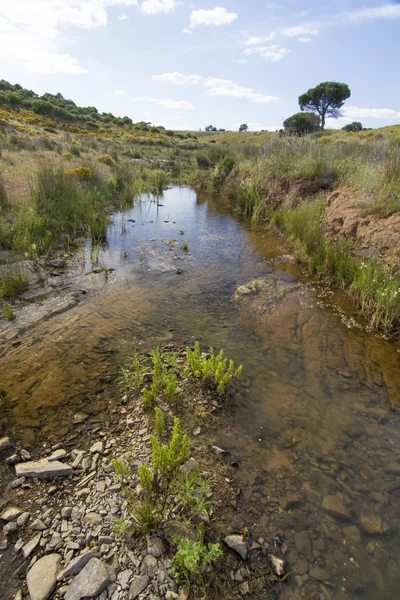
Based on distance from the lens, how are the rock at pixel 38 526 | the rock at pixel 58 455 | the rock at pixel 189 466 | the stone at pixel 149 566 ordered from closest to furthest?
the stone at pixel 149 566 < the rock at pixel 38 526 < the rock at pixel 189 466 < the rock at pixel 58 455

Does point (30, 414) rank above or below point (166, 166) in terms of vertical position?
below

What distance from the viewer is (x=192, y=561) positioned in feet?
5.76

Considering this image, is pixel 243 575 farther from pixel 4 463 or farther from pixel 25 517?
pixel 4 463

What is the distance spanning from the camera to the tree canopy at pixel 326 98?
123ft

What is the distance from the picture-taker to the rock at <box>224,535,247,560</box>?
1986mm

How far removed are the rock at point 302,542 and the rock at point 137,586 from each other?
1021mm

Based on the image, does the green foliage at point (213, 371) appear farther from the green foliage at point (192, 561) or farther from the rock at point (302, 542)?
the green foliage at point (192, 561)

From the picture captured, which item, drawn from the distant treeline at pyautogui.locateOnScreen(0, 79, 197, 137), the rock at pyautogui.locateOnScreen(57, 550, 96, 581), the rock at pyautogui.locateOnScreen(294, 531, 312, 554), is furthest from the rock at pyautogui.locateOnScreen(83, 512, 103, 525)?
the distant treeline at pyautogui.locateOnScreen(0, 79, 197, 137)

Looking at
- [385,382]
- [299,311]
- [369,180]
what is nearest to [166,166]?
[369,180]

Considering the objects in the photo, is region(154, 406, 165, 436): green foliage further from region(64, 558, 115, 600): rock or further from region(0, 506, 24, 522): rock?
region(0, 506, 24, 522): rock

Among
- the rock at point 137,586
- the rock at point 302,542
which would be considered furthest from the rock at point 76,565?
the rock at point 302,542

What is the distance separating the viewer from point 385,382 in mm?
3627

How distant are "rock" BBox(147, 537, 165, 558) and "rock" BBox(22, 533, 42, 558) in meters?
0.72

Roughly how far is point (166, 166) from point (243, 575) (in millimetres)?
21975
